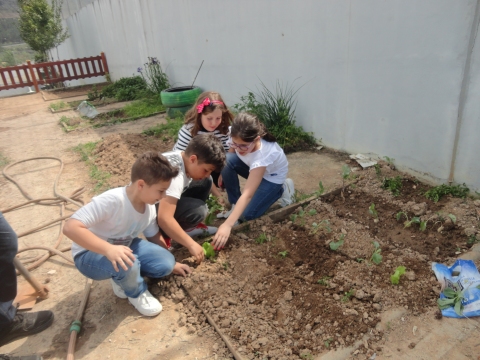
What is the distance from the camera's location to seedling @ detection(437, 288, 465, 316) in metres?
2.03

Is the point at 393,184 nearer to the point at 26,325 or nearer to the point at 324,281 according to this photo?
the point at 324,281

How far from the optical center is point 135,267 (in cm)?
213

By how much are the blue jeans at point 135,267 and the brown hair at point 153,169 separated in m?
0.54

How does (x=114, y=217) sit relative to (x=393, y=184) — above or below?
above

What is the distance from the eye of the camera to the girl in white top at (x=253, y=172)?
105 inches

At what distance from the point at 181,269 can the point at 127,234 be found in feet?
1.53

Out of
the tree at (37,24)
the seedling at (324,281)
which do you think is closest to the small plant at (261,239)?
the seedling at (324,281)

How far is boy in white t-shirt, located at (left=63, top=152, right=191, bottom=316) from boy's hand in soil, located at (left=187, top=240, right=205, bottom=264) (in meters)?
0.14

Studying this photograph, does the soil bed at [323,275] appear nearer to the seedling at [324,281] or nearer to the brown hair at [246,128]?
the seedling at [324,281]

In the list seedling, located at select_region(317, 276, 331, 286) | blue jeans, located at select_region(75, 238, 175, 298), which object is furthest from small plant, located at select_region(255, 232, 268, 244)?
blue jeans, located at select_region(75, 238, 175, 298)

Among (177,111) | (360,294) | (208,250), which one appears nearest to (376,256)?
(360,294)

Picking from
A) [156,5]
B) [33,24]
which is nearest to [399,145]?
[156,5]

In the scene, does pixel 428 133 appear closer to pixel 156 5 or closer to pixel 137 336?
pixel 137 336

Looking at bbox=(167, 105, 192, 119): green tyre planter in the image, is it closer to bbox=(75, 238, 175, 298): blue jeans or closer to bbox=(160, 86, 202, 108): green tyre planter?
bbox=(160, 86, 202, 108): green tyre planter
